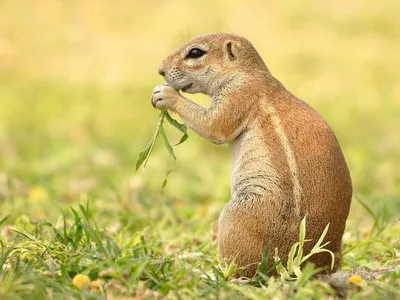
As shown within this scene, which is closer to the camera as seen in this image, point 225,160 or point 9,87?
point 225,160

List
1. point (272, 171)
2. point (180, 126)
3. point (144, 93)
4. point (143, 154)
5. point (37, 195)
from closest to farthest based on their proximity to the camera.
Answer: point (272, 171) → point (143, 154) → point (180, 126) → point (37, 195) → point (144, 93)

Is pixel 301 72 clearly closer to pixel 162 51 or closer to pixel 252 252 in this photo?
pixel 162 51

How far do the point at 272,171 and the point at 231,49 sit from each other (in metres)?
0.99

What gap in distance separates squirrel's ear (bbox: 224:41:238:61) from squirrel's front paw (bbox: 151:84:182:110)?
415 millimetres

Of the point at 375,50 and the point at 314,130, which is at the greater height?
the point at 314,130

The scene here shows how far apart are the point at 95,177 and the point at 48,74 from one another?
18.1 ft

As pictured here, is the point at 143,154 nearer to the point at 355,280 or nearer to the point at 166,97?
the point at 166,97

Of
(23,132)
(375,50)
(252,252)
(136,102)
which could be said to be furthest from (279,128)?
(375,50)

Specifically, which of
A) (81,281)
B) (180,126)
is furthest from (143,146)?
(81,281)

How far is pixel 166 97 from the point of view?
5.68m

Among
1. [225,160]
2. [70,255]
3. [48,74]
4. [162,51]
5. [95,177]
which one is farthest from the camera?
[162,51]

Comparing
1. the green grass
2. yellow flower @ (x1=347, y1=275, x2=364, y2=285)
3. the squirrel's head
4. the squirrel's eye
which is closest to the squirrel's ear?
the squirrel's head

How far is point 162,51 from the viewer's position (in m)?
15.8

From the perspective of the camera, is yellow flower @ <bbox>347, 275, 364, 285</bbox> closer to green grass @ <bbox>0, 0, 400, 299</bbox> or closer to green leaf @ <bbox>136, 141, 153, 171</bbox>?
green grass @ <bbox>0, 0, 400, 299</bbox>
